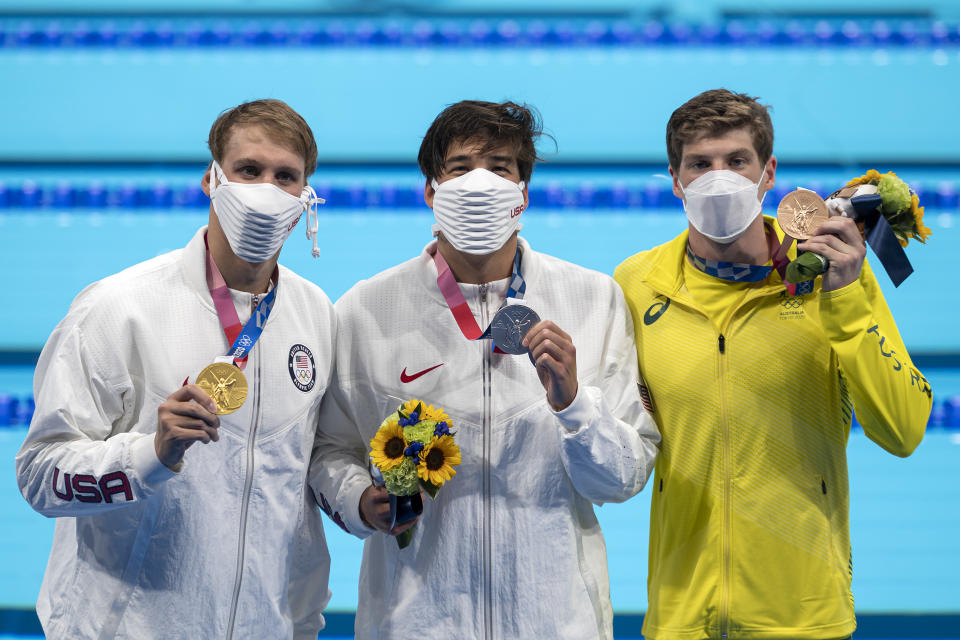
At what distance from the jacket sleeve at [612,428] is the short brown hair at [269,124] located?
82 cm

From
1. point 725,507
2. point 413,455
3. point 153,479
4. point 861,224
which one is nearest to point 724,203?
point 861,224

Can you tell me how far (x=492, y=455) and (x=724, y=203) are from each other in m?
0.79

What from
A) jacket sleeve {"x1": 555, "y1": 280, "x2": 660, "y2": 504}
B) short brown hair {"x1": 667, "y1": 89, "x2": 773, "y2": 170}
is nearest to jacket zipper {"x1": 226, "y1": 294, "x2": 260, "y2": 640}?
jacket sleeve {"x1": 555, "y1": 280, "x2": 660, "y2": 504}

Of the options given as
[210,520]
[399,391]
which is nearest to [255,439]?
[210,520]

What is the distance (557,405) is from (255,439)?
669mm

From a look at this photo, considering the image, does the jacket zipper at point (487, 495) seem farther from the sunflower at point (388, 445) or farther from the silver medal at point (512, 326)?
the sunflower at point (388, 445)

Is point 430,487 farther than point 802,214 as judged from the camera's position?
No

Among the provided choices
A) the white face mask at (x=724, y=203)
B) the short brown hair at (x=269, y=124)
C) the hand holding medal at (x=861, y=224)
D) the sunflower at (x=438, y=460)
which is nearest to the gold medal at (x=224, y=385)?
the sunflower at (x=438, y=460)

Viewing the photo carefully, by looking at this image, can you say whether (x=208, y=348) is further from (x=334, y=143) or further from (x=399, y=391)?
(x=334, y=143)

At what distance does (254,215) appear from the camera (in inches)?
76.2

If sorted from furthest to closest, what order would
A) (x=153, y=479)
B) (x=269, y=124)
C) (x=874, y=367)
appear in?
(x=269, y=124)
(x=874, y=367)
(x=153, y=479)

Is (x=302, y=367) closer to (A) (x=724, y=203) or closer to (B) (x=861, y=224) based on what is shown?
(A) (x=724, y=203)

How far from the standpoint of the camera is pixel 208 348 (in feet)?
6.42

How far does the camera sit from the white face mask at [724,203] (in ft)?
6.82
